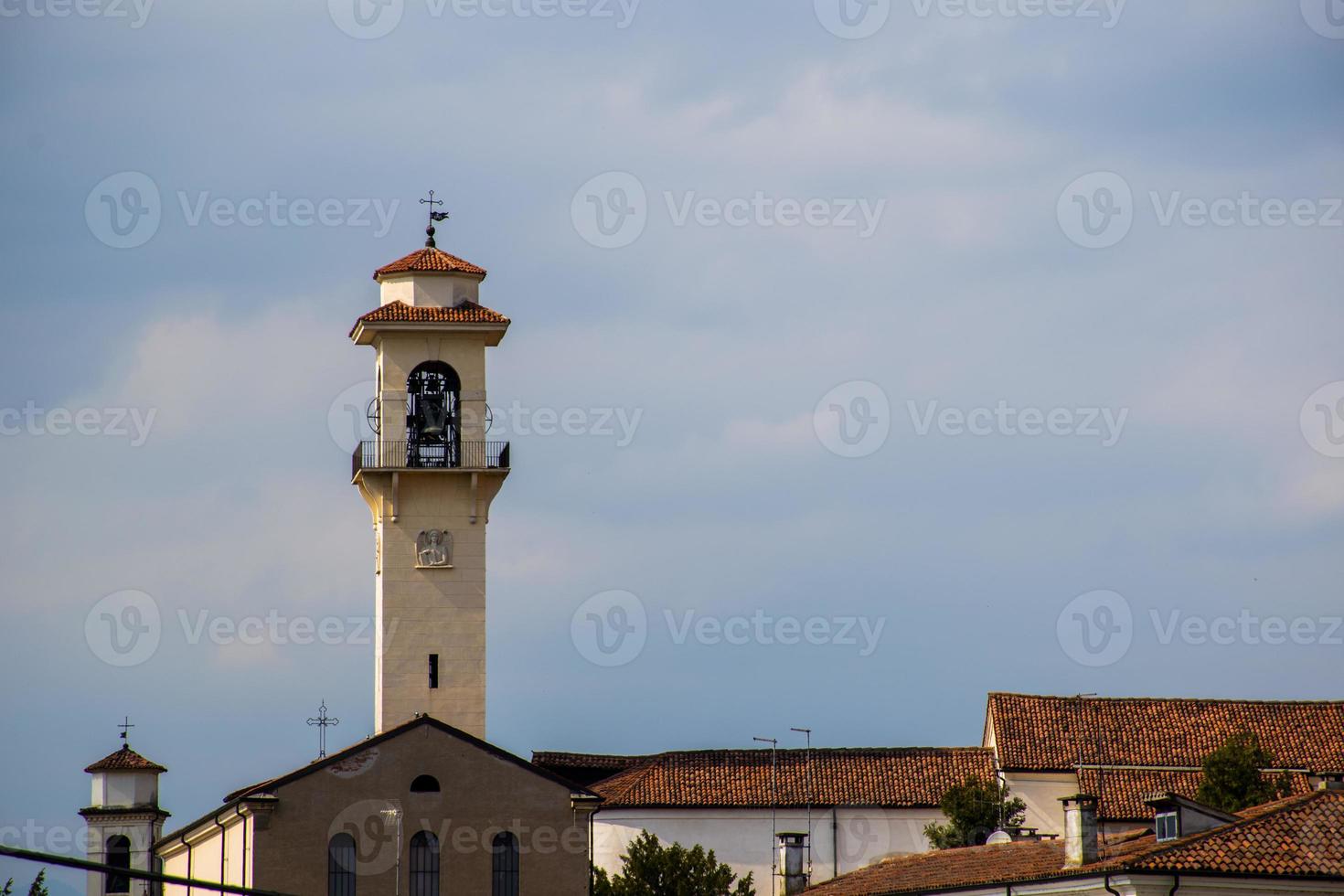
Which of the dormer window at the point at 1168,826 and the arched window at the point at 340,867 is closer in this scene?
the dormer window at the point at 1168,826

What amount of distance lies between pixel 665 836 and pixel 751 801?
2.50 m

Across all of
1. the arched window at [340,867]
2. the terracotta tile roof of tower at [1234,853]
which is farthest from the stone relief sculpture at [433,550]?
the terracotta tile roof of tower at [1234,853]

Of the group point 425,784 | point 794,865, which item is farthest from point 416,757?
point 794,865

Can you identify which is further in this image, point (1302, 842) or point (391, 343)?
point (391, 343)

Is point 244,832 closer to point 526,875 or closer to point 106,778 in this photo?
point 526,875

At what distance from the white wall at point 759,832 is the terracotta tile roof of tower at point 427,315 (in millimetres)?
→ 16602

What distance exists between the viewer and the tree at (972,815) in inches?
2442


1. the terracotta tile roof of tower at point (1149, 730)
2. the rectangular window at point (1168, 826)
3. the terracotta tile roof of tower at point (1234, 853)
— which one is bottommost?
the terracotta tile roof of tower at point (1234, 853)

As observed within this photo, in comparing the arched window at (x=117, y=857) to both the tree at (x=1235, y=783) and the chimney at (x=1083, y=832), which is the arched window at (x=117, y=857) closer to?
the tree at (x=1235, y=783)

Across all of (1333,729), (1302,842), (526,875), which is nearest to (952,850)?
(526,875)

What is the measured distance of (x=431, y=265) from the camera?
55.6m

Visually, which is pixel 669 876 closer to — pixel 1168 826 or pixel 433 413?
pixel 433 413

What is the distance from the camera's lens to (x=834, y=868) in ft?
216

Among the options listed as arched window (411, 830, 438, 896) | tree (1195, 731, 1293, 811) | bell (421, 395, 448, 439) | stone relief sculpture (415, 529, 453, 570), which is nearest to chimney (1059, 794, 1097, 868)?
arched window (411, 830, 438, 896)
